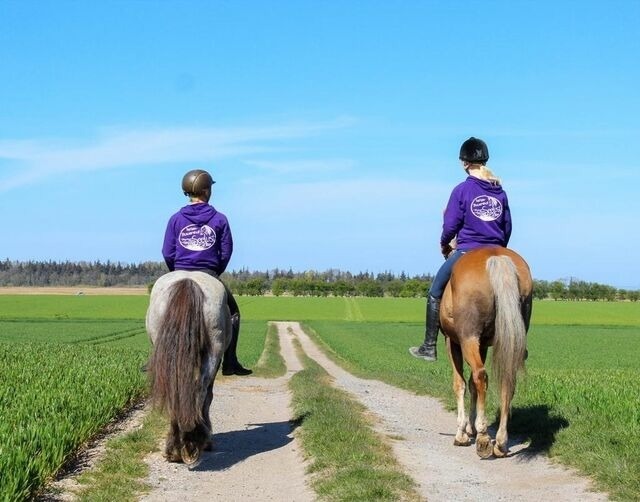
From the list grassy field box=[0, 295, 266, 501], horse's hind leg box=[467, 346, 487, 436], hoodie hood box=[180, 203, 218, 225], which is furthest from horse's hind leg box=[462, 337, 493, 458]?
grassy field box=[0, 295, 266, 501]

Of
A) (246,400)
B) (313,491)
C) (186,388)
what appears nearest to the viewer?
(313,491)

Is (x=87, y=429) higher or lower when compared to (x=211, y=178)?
lower

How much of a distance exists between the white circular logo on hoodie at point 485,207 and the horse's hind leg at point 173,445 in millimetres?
4171

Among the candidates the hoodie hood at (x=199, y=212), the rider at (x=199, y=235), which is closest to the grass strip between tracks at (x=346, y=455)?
the rider at (x=199, y=235)

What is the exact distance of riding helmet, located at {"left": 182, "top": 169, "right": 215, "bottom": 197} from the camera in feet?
29.5

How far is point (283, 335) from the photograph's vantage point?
53469mm

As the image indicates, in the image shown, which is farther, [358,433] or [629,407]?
[629,407]

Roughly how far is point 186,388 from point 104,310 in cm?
8289

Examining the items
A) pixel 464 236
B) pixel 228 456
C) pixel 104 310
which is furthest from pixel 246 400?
pixel 104 310

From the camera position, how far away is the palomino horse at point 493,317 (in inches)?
316

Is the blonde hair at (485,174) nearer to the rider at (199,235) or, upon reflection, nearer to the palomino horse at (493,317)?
the palomino horse at (493,317)

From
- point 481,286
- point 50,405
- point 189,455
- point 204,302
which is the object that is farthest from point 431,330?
point 50,405

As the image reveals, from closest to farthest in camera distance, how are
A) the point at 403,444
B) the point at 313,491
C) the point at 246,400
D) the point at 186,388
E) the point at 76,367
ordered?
the point at 313,491
the point at 186,388
the point at 403,444
the point at 246,400
the point at 76,367

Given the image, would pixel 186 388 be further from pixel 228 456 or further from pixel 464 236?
pixel 464 236
